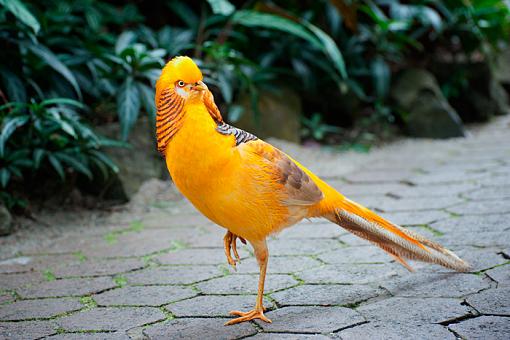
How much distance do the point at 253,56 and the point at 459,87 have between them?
9.24 ft

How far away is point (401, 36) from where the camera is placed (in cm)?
683

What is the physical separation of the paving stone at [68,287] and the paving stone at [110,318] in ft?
0.97

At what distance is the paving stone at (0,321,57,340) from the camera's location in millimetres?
2715

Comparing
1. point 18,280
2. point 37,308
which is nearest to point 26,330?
point 37,308

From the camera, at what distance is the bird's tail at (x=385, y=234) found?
9.73 feet

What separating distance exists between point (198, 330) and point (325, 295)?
66 cm

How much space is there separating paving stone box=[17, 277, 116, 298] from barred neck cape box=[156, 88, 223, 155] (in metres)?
1.08

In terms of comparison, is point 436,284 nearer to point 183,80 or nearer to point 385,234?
point 385,234

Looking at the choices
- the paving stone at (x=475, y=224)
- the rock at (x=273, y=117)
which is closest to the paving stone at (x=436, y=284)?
the paving stone at (x=475, y=224)

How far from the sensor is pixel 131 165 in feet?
16.7

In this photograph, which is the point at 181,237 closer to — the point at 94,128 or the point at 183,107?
the point at 94,128

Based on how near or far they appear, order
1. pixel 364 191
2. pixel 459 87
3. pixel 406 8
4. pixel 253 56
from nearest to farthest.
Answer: pixel 364 191 → pixel 253 56 → pixel 406 8 → pixel 459 87

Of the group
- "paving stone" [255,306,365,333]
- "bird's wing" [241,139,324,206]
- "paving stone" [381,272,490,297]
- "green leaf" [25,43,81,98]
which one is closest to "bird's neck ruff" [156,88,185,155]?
"bird's wing" [241,139,324,206]

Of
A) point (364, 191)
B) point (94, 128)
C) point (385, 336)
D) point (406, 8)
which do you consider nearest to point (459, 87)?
point (406, 8)
